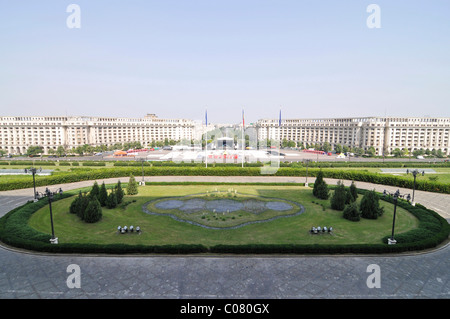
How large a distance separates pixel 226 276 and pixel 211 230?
8619 millimetres

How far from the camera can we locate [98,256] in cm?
1955

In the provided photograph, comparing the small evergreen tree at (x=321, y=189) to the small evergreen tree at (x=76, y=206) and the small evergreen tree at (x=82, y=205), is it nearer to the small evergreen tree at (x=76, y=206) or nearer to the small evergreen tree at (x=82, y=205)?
the small evergreen tree at (x=82, y=205)

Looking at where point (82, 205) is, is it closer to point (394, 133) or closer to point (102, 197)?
point (102, 197)

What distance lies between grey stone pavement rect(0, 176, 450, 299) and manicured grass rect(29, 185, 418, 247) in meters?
3.33

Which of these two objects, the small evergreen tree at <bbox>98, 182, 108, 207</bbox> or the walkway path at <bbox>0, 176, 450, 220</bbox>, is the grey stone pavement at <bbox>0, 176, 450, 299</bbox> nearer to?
the small evergreen tree at <bbox>98, 182, 108, 207</bbox>

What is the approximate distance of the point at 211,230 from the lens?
83.0 ft

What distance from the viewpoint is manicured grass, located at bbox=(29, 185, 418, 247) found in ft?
75.0

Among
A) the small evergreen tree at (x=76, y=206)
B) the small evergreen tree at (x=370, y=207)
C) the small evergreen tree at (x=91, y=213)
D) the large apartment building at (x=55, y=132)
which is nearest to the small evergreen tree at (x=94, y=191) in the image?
the small evergreen tree at (x=76, y=206)

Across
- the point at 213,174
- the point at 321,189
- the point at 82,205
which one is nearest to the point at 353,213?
the point at 321,189

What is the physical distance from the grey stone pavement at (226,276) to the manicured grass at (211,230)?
3.33 m
